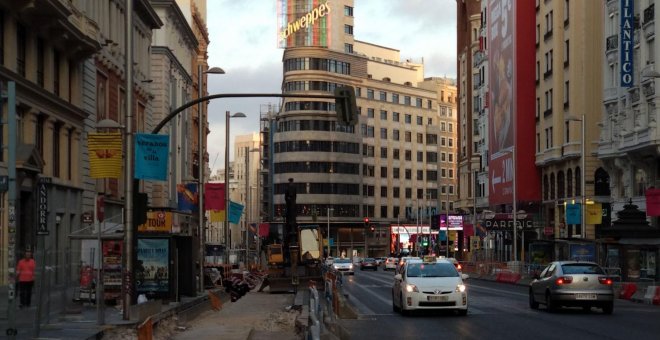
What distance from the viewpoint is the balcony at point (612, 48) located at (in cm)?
6372

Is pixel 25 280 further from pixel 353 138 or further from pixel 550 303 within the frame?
pixel 353 138

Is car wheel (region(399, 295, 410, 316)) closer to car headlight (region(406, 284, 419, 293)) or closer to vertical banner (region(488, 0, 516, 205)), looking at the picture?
car headlight (region(406, 284, 419, 293))

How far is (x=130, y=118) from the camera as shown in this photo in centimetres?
2547

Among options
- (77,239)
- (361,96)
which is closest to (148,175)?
(77,239)

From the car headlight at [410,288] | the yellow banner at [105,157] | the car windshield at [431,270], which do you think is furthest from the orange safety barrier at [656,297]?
the yellow banner at [105,157]

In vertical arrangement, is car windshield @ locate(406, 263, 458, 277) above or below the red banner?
below

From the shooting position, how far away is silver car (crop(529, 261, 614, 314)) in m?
30.0

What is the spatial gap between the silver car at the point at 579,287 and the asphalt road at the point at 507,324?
1.31ft

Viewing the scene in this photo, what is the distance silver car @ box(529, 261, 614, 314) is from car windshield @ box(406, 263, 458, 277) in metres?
3.00

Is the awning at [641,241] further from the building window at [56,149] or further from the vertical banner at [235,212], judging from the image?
the building window at [56,149]

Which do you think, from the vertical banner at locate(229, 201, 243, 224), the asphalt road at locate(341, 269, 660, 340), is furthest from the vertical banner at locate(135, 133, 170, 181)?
the vertical banner at locate(229, 201, 243, 224)

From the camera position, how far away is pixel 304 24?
449 feet

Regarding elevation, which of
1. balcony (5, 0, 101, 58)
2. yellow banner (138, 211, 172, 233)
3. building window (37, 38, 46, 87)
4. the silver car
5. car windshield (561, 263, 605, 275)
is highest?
balcony (5, 0, 101, 58)

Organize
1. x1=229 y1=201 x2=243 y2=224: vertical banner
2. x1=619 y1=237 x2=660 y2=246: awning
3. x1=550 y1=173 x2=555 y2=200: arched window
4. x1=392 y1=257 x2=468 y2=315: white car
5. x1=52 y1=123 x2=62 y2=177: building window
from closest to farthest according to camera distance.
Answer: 1. x1=392 y1=257 x2=468 y2=315: white car
2. x1=52 y1=123 x2=62 y2=177: building window
3. x1=619 y1=237 x2=660 y2=246: awning
4. x1=229 y1=201 x2=243 y2=224: vertical banner
5. x1=550 y1=173 x2=555 y2=200: arched window
